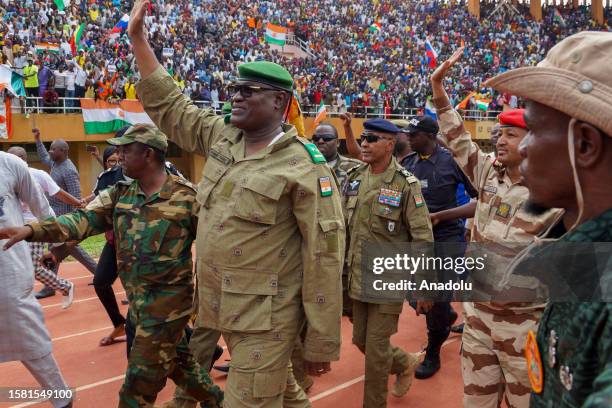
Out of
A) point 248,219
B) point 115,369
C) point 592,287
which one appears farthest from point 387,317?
point 592,287

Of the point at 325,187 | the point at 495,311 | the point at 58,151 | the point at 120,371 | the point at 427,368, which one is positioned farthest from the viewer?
the point at 58,151

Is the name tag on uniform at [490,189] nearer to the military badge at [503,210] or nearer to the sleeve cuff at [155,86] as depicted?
the military badge at [503,210]

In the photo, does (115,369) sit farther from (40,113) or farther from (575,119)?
(40,113)

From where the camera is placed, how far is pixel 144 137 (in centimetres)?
374

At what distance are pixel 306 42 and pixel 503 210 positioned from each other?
28.2 m

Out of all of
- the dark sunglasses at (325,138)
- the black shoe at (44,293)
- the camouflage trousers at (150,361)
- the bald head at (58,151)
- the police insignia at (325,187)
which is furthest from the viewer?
the bald head at (58,151)

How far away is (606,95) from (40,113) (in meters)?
17.4

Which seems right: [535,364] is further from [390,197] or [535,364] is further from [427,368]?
[427,368]

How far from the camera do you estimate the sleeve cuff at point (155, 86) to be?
3166 millimetres

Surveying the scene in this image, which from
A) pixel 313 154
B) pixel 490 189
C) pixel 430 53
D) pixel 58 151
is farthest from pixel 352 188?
pixel 430 53

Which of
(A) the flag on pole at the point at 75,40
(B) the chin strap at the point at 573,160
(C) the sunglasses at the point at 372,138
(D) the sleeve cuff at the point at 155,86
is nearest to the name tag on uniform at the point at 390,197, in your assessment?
(C) the sunglasses at the point at 372,138

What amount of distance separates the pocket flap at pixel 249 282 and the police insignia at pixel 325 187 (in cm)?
46

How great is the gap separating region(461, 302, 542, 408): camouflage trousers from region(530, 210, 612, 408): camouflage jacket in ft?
6.22

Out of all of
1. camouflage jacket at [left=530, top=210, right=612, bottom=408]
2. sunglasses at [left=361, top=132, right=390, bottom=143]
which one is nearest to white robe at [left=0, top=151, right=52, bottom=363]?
sunglasses at [left=361, top=132, right=390, bottom=143]
